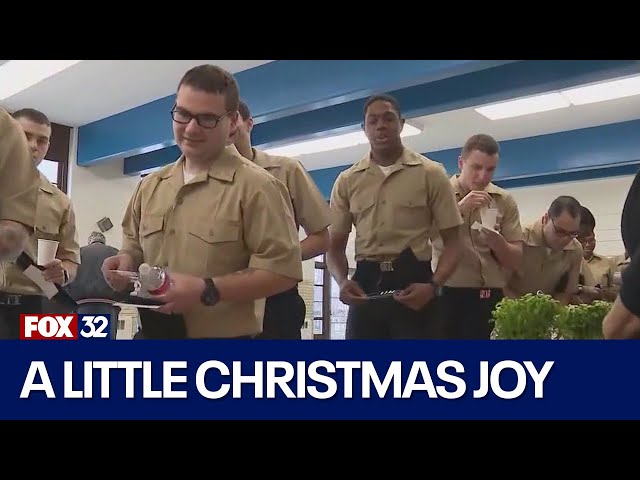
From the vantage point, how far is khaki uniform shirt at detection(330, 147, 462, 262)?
5.48 feet

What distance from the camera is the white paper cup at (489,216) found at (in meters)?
1.68

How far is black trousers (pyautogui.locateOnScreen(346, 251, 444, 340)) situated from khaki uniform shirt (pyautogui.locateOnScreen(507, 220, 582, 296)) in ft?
0.78

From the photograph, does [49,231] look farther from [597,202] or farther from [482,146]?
[597,202]

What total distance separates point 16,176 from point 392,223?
0.87 metres

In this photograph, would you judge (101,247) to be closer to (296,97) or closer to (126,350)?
(126,350)

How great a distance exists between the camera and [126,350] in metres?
1.26

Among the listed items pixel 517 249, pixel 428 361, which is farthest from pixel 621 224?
pixel 428 361

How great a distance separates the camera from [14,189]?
144cm

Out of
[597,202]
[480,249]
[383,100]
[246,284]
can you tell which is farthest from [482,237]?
[246,284]

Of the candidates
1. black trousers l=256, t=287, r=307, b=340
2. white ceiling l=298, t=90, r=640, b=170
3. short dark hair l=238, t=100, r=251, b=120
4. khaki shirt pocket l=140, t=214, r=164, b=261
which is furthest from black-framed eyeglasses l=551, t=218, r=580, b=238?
khaki shirt pocket l=140, t=214, r=164, b=261

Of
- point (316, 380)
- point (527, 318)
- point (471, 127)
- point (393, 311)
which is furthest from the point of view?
point (471, 127)

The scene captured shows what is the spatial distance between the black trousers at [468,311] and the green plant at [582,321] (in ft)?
0.53

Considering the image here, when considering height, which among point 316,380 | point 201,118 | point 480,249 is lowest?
point 316,380

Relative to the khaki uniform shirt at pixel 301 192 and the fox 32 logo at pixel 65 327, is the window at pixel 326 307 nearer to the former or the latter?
the khaki uniform shirt at pixel 301 192
